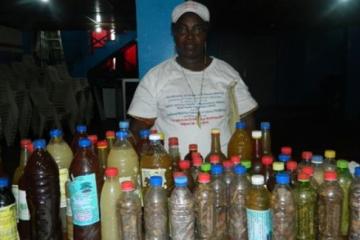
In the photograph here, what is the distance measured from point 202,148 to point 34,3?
6.87m

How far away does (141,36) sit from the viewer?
2.86 metres

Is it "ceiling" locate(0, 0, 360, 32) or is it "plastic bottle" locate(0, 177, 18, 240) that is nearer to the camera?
"plastic bottle" locate(0, 177, 18, 240)

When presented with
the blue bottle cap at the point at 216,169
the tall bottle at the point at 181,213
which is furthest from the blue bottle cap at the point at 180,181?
the blue bottle cap at the point at 216,169

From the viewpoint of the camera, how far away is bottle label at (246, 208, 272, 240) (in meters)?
1.27

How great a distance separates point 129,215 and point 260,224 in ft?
1.45

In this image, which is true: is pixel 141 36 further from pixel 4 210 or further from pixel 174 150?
pixel 4 210

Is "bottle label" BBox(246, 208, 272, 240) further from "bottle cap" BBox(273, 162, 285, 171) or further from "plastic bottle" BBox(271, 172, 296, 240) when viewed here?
"bottle cap" BBox(273, 162, 285, 171)

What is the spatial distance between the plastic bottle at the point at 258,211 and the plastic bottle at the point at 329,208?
19 cm

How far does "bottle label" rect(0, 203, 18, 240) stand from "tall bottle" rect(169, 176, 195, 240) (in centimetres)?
53

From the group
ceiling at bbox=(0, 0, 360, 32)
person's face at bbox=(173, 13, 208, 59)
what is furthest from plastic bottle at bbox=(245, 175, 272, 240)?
ceiling at bbox=(0, 0, 360, 32)

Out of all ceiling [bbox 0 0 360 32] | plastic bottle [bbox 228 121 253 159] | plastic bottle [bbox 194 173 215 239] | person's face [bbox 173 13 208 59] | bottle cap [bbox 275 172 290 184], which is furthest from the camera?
ceiling [bbox 0 0 360 32]

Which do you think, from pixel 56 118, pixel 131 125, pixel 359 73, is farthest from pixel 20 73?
pixel 359 73

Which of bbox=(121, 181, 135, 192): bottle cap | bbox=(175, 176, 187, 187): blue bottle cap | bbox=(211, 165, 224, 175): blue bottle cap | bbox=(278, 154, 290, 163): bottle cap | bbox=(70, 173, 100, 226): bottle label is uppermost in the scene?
bbox=(278, 154, 290, 163): bottle cap

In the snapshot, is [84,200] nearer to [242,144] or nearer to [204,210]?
[204,210]
